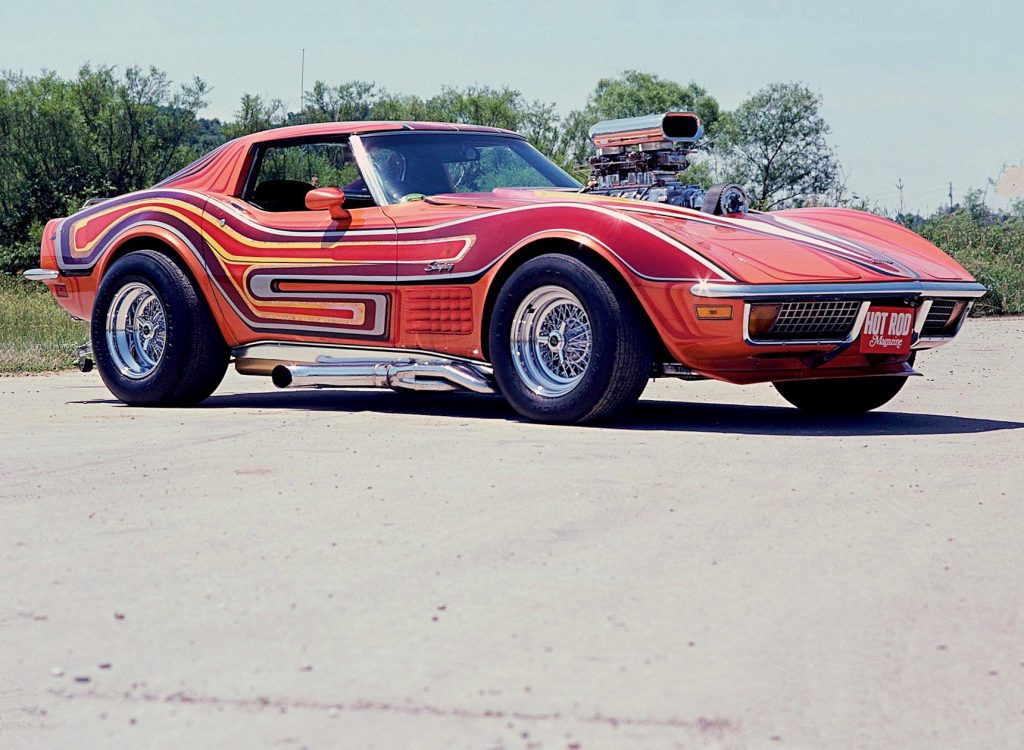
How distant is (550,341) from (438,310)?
687 millimetres

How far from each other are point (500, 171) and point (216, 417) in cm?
206

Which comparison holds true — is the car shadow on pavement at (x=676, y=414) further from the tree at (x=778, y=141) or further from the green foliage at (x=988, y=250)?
the tree at (x=778, y=141)

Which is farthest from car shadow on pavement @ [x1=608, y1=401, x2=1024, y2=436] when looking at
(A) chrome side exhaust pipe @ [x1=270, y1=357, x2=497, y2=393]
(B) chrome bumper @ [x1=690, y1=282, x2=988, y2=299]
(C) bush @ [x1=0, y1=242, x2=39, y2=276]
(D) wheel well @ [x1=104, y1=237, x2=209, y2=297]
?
(C) bush @ [x1=0, y1=242, x2=39, y2=276]

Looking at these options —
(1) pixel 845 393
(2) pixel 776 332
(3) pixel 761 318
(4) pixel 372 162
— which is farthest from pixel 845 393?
(4) pixel 372 162

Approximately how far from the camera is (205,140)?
1599 inches

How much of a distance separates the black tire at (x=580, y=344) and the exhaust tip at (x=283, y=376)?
4.51 feet

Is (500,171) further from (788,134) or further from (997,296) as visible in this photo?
(788,134)

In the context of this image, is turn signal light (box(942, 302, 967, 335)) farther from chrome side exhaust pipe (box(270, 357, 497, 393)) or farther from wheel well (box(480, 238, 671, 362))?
chrome side exhaust pipe (box(270, 357, 497, 393))

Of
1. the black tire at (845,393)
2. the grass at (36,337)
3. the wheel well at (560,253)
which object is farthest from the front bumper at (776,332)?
the grass at (36,337)

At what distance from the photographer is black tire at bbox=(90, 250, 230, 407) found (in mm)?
8094

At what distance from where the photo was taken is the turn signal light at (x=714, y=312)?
621cm

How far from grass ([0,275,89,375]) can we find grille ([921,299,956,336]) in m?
6.70

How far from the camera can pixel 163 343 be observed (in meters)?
8.24

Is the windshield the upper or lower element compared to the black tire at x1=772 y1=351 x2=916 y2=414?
upper
